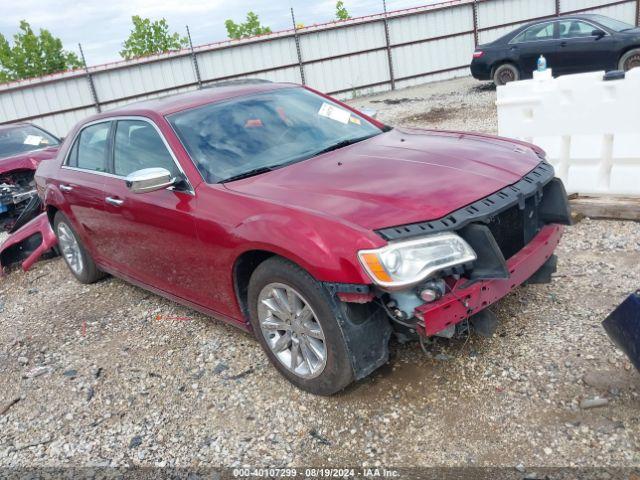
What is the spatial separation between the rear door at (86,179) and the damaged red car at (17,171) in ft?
10.7

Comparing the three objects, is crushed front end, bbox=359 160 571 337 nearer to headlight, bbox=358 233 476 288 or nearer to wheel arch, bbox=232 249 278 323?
headlight, bbox=358 233 476 288

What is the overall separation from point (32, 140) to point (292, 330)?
7.84 metres

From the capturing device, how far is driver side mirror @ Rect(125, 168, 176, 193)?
3.15 meters

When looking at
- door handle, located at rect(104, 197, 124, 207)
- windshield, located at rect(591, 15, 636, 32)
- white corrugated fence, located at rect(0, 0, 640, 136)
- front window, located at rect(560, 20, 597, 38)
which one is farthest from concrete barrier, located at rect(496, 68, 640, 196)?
white corrugated fence, located at rect(0, 0, 640, 136)

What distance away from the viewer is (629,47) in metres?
11.1

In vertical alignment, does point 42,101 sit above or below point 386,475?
above

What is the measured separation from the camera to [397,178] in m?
2.89

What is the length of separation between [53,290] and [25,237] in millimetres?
1107

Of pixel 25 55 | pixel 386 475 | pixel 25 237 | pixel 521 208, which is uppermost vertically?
pixel 25 55

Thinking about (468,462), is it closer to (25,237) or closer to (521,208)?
(521,208)

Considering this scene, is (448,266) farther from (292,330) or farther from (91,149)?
(91,149)

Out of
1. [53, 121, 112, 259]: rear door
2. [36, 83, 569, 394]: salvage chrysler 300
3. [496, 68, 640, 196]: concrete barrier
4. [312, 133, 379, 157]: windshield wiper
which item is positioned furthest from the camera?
[496, 68, 640, 196]: concrete barrier

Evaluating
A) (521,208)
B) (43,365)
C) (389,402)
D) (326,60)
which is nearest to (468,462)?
(389,402)

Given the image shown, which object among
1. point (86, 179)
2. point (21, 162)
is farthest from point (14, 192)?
point (86, 179)
